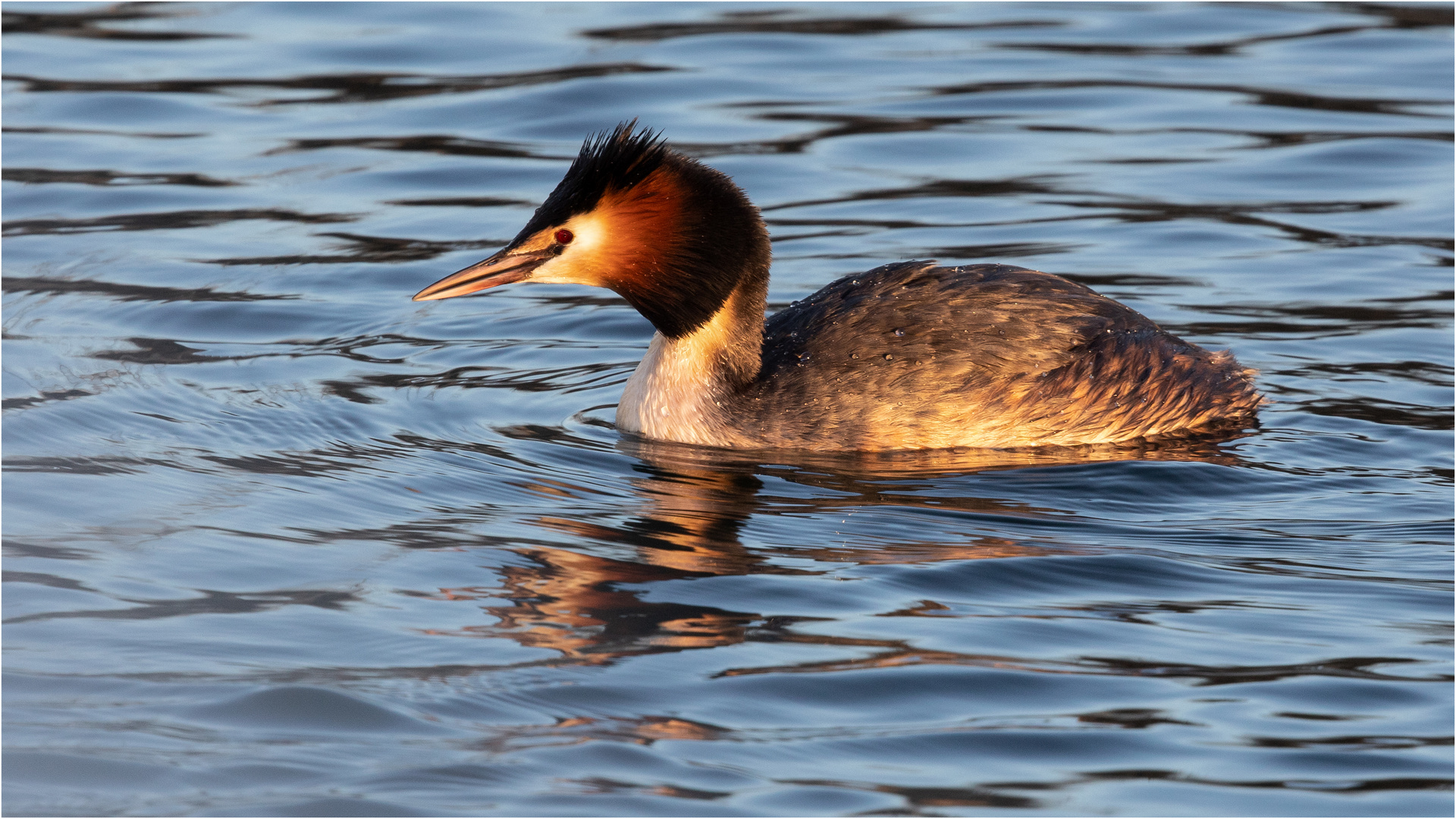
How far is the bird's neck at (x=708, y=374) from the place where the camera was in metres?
8.48

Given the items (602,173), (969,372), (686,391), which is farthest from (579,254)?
(969,372)

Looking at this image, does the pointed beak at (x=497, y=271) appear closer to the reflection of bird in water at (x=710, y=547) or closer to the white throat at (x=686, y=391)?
the white throat at (x=686, y=391)

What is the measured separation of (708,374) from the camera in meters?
8.52

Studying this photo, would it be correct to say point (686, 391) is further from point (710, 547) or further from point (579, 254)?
point (710, 547)

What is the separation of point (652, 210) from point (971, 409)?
168 centimetres

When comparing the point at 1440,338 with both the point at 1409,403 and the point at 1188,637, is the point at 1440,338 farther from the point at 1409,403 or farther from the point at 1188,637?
the point at 1188,637

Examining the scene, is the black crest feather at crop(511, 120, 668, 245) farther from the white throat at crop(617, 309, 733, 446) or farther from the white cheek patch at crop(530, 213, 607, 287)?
the white throat at crop(617, 309, 733, 446)

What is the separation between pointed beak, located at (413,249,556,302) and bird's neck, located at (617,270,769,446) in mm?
784

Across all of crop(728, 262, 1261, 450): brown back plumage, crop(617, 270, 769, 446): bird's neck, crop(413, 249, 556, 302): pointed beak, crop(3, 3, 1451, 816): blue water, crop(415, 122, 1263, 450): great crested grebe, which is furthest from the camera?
crop(617, 270, 769, 446): bird's neck

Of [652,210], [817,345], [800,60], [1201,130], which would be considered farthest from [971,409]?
[800,60]

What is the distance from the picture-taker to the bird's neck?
8.48m

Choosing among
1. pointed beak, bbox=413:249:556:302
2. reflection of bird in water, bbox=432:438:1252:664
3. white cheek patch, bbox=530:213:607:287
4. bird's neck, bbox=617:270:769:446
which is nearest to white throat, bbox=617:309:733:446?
bird's neck, bbox=617:270:769:446

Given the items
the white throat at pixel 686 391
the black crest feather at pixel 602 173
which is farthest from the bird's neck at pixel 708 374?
the black crest feather at pixel 602 173

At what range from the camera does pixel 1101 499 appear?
7.61 meters
